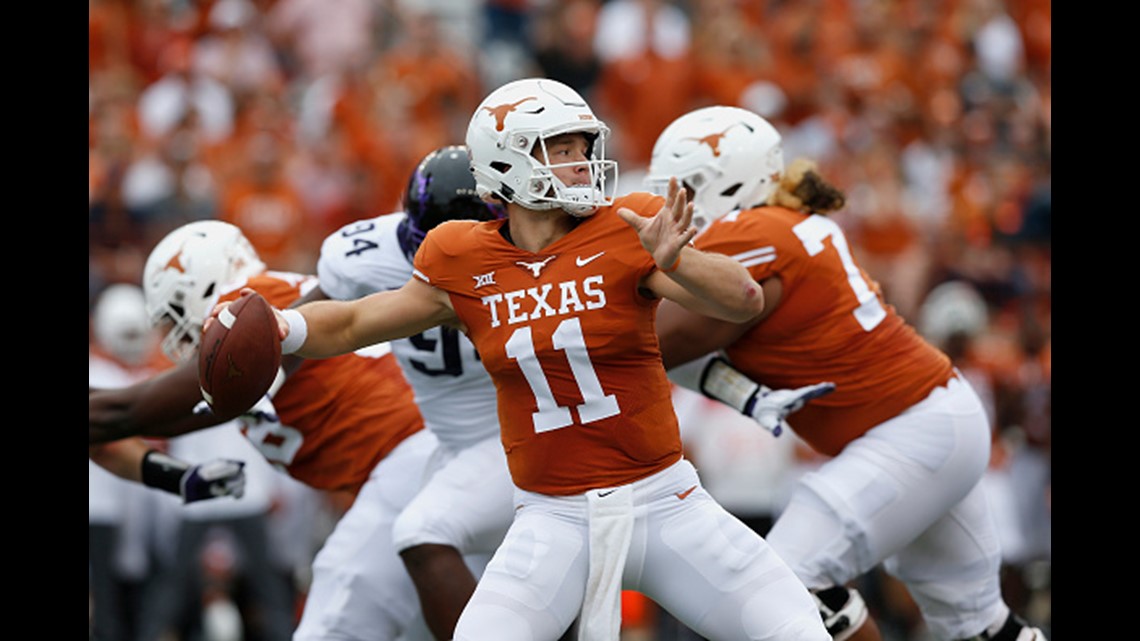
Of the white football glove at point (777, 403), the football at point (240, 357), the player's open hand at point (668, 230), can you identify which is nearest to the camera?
the player's open hand at point (668, 230)

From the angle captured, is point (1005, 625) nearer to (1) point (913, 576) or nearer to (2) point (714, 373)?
(1) point (913, 576)

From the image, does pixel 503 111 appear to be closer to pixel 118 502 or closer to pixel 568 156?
pixel 568 156

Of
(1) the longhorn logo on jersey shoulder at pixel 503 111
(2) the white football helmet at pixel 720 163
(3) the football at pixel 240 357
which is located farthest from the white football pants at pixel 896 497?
(3) the football at pixel 240 357

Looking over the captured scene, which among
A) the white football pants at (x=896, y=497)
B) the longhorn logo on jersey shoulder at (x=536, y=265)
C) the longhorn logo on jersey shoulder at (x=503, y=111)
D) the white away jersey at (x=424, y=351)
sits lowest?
the white football pants at (x=896, y=497)

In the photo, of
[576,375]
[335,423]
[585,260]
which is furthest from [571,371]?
[335,423]

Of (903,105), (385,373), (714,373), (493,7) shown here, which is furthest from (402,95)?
(714,373)

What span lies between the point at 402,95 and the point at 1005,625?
768 centimetres

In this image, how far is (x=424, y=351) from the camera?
5617 millimetres

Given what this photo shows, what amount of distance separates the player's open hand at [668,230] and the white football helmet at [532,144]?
0.89ft

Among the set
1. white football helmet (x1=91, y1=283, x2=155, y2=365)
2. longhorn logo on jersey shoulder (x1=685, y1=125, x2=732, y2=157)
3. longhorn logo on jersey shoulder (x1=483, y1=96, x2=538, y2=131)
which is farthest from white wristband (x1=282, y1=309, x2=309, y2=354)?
white football helmet (x1=91, y1=283, x2=155, y2=365)

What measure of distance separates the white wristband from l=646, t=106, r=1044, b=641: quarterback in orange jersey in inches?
52.2

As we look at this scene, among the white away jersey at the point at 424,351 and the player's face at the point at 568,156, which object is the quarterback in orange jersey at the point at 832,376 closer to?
the white away jersey at the point at 424,351

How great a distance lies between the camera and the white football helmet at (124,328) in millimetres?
9742

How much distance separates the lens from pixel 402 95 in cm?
1242
